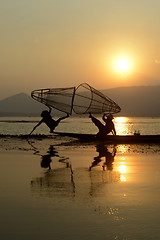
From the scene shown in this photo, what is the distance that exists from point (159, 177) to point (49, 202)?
4934 mm

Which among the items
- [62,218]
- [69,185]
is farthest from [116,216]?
[69,185]

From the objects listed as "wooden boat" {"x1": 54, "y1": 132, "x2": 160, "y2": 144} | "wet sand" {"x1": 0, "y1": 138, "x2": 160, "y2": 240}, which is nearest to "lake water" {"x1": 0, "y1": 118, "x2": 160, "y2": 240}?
"wet sand" {"x1": 0, "y1": 138, "x2": 160, "y2": 240}

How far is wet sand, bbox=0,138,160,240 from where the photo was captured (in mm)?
6641

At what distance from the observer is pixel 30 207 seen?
8.21 metres

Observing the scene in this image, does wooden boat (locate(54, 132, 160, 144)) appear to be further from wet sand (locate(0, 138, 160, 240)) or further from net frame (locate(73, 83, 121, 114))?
wet sand (locate(0, 138, 160, 240))

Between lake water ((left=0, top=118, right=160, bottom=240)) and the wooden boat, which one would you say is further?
the wooden boat

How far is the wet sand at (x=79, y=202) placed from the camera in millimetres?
6641

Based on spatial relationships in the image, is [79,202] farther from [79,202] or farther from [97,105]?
[97,105]

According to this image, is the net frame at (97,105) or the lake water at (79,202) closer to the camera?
the lake water at (79,202)

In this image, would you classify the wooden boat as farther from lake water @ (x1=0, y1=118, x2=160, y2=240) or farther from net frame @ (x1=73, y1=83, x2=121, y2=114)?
lake water @ (x1=0, y1=118, x2=160, y2=240)

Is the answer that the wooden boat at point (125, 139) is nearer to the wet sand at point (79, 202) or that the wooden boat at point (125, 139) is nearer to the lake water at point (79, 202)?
the wet sand at point (79, 202)

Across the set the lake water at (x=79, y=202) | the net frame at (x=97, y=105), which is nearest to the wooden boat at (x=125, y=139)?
the net frame at (x=97, y=105)

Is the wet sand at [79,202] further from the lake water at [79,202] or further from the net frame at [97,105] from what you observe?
the net frame at [97,105]

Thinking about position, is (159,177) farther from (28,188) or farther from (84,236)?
(84,236)
